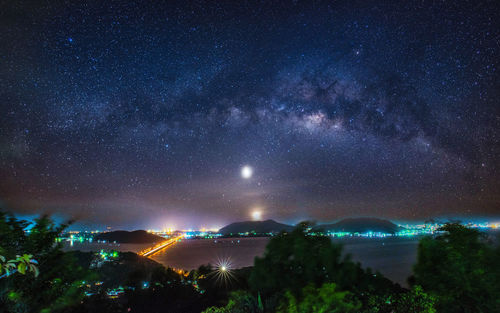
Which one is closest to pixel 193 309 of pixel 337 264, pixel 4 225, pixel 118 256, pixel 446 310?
pixel 337 264

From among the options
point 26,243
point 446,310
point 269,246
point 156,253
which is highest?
point 26,243

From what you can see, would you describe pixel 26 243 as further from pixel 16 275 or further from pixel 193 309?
pixel 193 309

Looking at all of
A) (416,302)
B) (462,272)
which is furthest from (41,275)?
(462,272)

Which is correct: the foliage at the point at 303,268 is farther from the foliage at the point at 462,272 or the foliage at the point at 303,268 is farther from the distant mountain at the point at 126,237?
the distant mountain at the point at 126,237

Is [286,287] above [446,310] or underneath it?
above

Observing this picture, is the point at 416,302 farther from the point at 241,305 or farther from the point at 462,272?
the point at 241,305

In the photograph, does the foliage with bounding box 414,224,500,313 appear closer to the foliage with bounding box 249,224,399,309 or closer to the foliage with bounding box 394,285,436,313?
the foliage with bounding box 394,285,436,313
